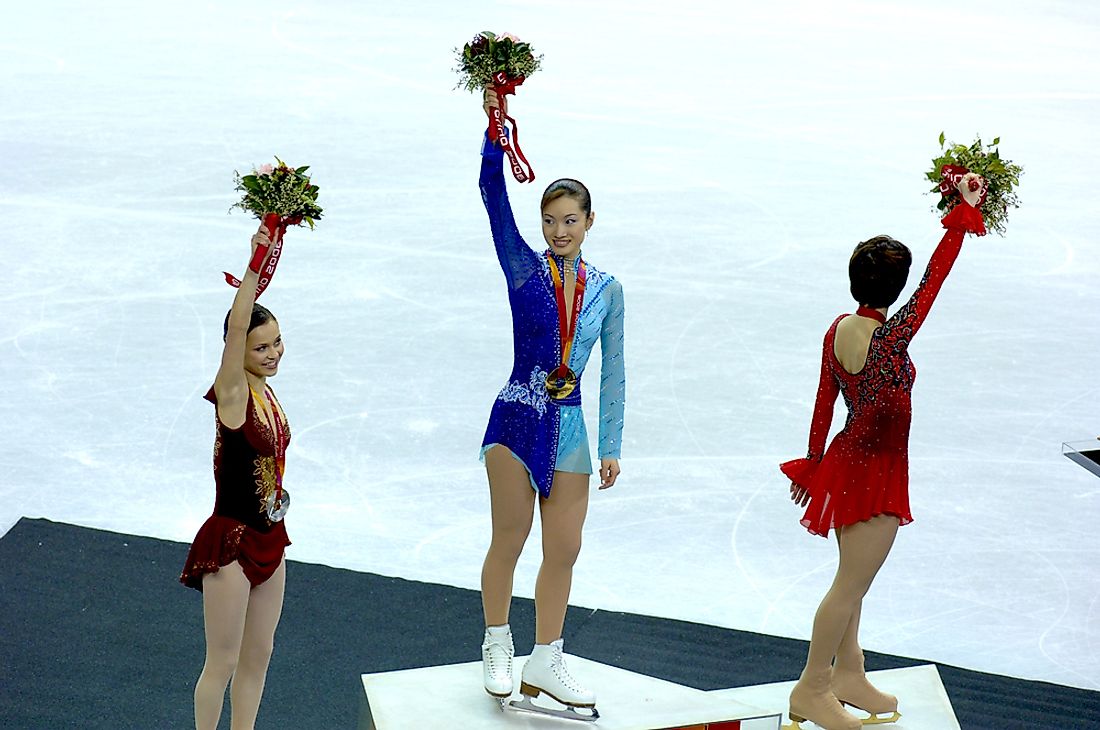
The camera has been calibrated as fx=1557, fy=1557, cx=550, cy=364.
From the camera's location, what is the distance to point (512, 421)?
500cm

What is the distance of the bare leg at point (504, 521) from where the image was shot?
198 inches

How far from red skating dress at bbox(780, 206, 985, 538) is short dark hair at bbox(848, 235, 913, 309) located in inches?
3.1

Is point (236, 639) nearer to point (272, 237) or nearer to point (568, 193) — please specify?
point (272, 237)

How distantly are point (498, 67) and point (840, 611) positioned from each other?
2184mm

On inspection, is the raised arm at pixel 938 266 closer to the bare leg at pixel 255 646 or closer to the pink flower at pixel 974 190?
the pink flower at pixel 974 190

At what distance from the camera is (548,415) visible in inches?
197

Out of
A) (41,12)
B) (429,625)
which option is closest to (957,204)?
(429,625)

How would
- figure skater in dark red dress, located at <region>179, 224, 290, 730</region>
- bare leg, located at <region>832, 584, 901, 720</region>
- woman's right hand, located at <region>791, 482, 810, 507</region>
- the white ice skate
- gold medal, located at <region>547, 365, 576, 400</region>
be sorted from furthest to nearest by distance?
bare leg, located at <region>832, 584, 901, 720</region>, woman's right hand, located at <region>791, 482, 810, 507</region>, the white ice skate, gold medal, located at <region>547, 365, 576, 400</region>, figure skater in dark red dress, located at <region>179, 224, 290, 730</region>

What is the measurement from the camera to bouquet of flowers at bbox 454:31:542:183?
15.6 feet

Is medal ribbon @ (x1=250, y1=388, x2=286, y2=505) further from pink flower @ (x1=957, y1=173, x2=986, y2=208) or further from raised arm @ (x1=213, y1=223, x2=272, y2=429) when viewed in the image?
pink flower @ (x1=957, y1=173, x2=986, y2=208)

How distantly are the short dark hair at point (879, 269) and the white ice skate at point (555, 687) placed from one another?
5.09ft

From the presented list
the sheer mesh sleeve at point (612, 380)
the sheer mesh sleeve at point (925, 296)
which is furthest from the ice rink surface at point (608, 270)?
the sheer mesh sleeve at point (925, 296)

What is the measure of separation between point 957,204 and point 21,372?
245 inches

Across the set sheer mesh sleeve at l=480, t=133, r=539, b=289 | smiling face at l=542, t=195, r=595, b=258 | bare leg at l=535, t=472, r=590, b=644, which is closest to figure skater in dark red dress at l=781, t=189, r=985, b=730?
bare leg at l=535, t=472, r=590, b=644
